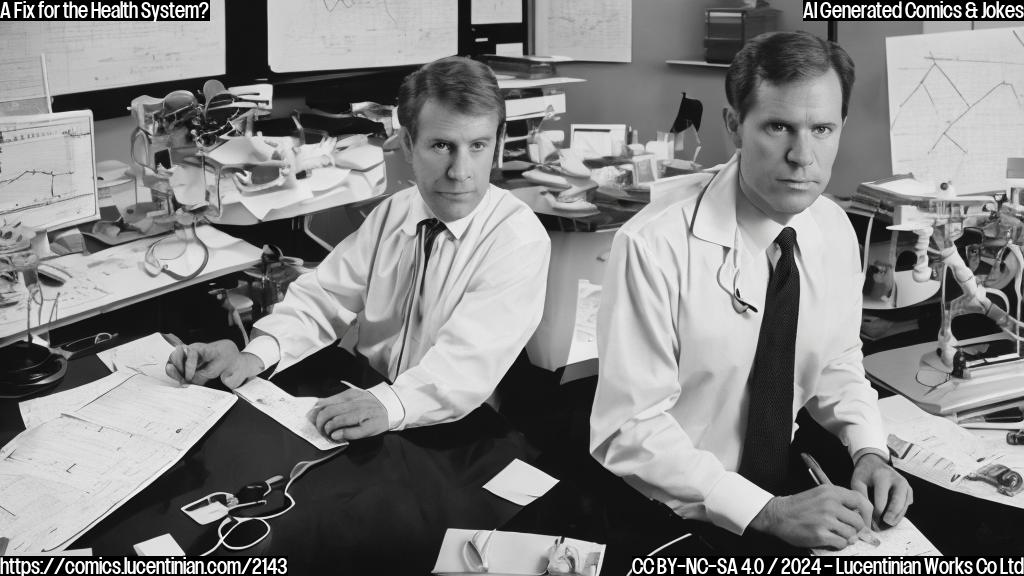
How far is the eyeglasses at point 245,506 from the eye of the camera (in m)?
1.23

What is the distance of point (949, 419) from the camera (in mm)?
1605

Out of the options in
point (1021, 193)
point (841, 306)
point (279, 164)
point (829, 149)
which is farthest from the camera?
point (279, 164)

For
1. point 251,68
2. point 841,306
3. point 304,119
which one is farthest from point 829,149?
point 251,68

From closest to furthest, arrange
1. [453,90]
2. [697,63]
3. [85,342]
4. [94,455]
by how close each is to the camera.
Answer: [94,455]
[453,90]
[85,342]
[697,63]

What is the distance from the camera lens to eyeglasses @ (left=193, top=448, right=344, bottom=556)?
1.23 metres

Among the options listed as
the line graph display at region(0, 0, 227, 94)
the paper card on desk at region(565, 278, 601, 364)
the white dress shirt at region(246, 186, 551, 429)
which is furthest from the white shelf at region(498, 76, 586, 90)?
the white dress shirt at region(246, 186, 551, 429)

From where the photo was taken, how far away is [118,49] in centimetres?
287

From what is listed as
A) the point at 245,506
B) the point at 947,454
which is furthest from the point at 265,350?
the point at 947,454

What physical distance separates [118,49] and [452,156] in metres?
1.66

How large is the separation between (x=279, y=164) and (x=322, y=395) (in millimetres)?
1100

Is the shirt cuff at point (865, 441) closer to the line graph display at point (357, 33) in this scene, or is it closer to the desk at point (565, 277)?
the desk at point (565, 277)

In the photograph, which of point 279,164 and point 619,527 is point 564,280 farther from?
point 619,527

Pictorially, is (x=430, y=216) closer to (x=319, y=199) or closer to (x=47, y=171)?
(x=319, y=199)

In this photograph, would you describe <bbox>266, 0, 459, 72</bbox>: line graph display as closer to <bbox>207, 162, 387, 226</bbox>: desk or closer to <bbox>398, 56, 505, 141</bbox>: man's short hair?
<bbox>207, 162, 387, 226</bbox>: desk
